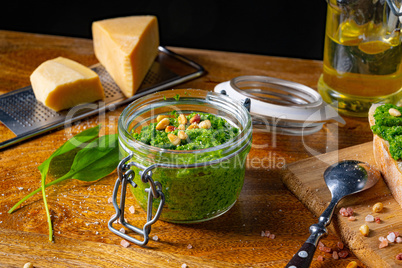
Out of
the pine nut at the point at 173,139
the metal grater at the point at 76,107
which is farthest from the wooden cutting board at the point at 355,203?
the metal grater at the point at 76,107

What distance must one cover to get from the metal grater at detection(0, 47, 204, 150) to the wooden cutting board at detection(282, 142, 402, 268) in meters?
0.92

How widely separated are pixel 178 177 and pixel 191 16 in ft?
6.70

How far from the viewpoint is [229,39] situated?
321cm

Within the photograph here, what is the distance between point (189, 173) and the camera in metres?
1.33

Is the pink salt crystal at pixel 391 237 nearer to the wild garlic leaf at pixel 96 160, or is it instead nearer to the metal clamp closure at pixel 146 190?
the metal clamp closure at pixel 146 190

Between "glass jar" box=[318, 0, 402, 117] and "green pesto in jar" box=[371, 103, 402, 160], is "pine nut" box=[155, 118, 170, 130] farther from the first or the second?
"glass jar" box=[318, 0, 402, 117]

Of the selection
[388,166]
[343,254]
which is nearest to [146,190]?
[343,254]

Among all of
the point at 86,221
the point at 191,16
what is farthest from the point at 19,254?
the point at 191,16

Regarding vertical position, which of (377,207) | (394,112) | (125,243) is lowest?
(125,243)

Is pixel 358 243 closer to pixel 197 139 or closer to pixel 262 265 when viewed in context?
pixel 262 265

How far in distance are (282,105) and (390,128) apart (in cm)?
43

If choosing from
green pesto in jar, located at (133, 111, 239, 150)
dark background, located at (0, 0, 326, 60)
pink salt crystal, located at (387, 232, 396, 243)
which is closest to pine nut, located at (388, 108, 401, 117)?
pink salt crystal, located at (387, 232, 396, 243)

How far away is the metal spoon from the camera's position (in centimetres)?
131

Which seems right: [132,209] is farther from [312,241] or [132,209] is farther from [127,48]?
[127,48]
